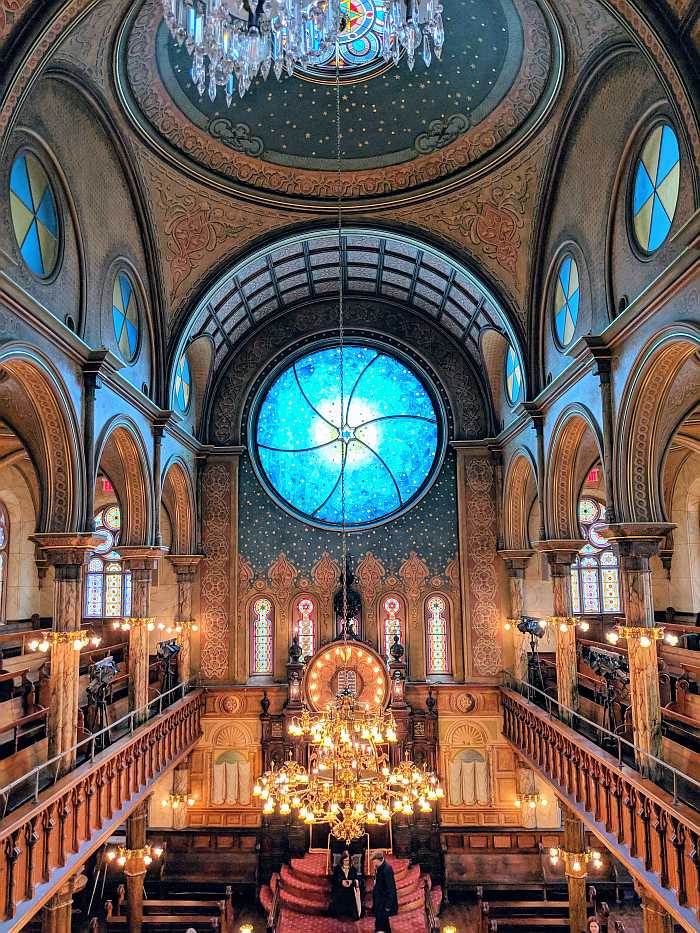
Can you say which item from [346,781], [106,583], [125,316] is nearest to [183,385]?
[125,316]

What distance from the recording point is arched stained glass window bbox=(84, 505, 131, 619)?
2602 centimetres

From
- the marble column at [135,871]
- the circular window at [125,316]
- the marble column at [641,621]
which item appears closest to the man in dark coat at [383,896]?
the marble column at [135,871]

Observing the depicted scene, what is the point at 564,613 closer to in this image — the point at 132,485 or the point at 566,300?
the point at 566,300

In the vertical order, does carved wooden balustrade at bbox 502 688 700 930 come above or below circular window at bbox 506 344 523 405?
below

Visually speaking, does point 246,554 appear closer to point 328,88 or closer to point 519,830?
point 519,830

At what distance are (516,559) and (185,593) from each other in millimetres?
10241

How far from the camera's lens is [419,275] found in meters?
21.9

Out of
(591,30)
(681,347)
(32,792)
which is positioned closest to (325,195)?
(591,30)

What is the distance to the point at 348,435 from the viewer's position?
951 inches

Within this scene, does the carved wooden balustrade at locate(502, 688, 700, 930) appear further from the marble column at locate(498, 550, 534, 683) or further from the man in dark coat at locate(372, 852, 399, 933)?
the man in dark coat at locate(372, 852, 399, 933)

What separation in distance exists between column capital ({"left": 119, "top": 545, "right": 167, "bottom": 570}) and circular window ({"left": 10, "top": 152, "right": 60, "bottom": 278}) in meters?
6.90

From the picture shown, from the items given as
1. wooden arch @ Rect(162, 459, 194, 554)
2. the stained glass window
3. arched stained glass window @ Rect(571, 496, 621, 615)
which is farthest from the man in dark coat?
arched stained glass window @ Rect(571, 496, 621, 615)

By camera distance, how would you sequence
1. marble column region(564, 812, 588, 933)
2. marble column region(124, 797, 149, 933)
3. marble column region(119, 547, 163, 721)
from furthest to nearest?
marble column region(119, 547, 163, 721) < marble column region(124, 797, 149, 933) < marble column region(564, 812, 588, 933)

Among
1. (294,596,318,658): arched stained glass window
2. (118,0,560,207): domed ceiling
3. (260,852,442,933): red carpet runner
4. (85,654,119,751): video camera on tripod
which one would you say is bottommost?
(260,852,442,933): red carpet runner
